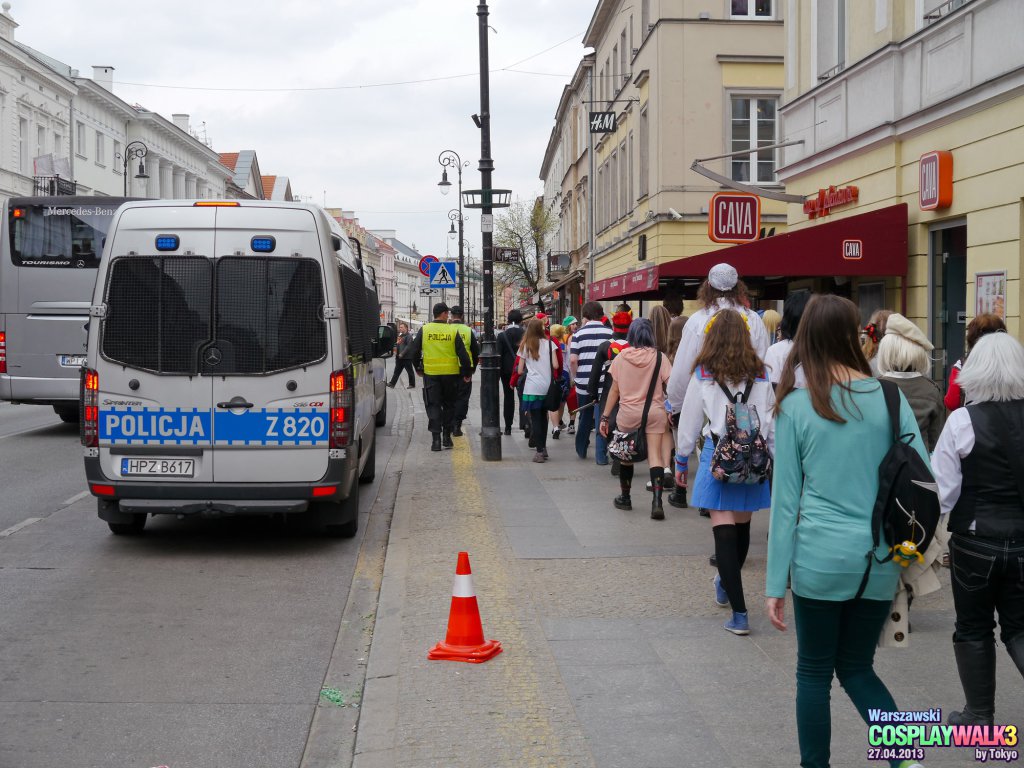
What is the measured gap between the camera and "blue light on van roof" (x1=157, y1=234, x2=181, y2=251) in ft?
26.7

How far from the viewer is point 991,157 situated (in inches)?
414

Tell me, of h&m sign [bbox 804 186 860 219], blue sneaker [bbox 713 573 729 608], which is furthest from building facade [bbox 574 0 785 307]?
blue sneaker [bbox 713 573 729 608]

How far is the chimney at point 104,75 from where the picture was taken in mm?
62719

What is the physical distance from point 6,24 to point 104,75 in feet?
61.9

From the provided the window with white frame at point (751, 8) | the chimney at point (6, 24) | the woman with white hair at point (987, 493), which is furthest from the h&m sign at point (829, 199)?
the chimney at point (6, 24)

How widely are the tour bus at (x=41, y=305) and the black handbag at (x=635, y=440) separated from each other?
1035 centimetres

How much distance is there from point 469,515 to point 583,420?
4029 mm

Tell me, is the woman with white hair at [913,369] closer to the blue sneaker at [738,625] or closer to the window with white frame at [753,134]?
the blue sneaker at [738,625]

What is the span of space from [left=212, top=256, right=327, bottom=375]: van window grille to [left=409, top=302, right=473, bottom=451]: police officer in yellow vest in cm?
550

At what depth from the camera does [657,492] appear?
30.4 feet

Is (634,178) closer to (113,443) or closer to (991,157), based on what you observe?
(991,157)

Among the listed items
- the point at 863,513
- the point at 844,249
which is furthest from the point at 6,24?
the point at 863,513

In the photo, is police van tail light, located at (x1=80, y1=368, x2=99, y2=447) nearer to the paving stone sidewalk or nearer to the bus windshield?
the paving stone sidewalk

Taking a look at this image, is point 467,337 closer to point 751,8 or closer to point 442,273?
point 442,273
